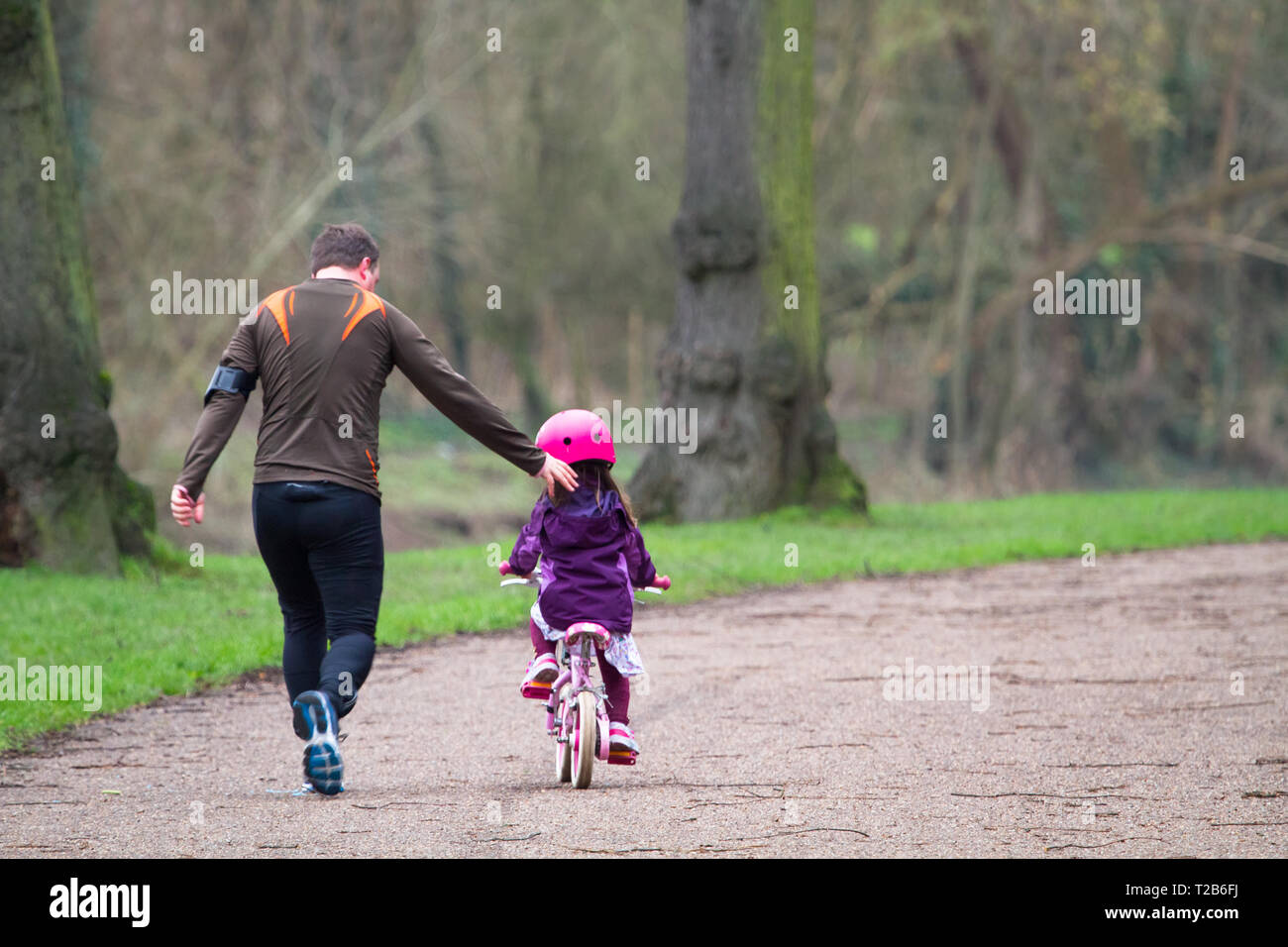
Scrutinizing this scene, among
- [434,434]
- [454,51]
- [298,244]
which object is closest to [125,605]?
[298,244]

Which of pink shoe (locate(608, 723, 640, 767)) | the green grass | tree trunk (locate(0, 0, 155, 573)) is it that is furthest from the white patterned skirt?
tree trunk (locate(0, 0, 155, 573))

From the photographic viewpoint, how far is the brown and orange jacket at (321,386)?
5859mm

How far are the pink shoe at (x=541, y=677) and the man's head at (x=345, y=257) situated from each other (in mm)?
1583

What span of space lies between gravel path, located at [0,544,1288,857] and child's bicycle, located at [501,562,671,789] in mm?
104

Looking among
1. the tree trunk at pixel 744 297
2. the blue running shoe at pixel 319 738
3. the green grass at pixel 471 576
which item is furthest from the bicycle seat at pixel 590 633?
the tree trunk at pixel 744 297

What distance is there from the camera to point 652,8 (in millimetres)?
30203

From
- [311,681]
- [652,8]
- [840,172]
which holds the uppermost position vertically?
[652,8]

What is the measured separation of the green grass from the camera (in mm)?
9070

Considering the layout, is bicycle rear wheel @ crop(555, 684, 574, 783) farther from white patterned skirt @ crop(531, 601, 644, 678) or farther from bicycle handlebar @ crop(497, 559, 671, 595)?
bicycle handlebar @ crop(497, 559, 671, 595)

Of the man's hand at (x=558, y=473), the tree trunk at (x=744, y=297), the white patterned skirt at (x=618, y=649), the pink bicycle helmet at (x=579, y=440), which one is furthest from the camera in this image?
the tree trunk at (x=744, y=297)

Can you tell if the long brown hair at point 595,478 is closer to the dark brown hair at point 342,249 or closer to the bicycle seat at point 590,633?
the bicycle seat at point 590,633

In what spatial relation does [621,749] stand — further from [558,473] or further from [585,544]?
[558,473]

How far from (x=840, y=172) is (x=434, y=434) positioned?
9970 mm

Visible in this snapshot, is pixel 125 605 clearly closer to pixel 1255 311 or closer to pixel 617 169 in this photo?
pixel 617 169
